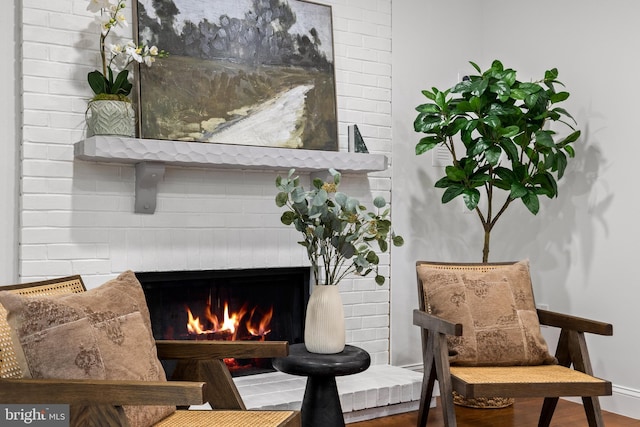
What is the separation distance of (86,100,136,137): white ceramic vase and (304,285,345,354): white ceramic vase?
3.83 feet

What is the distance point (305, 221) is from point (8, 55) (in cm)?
153

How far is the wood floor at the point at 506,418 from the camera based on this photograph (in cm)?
362

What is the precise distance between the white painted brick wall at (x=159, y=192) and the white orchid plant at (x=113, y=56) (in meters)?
0.09

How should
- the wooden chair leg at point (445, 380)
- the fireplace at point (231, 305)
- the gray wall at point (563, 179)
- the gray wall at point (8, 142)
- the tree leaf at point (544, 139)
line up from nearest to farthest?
the wooden chair leg at point (445, 380) < the gray wall at point (8, 142) < the fireplace at point (231, 305) < the tree leaf at point (544, 139) < the gray wall at point (563, 179)

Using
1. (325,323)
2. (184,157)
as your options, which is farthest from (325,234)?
(184,157)

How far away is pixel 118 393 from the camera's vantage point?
6.06ft

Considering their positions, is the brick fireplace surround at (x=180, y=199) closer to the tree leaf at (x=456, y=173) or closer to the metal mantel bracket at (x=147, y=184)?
the metal mantel bracket at (x=147, y=184)

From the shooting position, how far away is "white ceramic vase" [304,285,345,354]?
281cm

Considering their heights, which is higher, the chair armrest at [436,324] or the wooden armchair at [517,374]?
the chair armrest at [436,324]

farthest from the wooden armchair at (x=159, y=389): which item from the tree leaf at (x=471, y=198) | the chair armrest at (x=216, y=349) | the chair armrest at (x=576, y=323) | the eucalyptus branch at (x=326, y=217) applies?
the tree leaf at (x=471, y=198)

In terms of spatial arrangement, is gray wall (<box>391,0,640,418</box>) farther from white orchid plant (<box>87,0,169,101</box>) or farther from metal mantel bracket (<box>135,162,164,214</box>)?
white orchid plant (<box>87,0,169,101</box>)

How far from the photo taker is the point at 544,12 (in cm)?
433

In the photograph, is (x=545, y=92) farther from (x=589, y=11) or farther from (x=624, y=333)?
A: (x=624, y=333)

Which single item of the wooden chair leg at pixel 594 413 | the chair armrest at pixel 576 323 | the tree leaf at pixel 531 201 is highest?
the tree leaf at pixel 531 201
